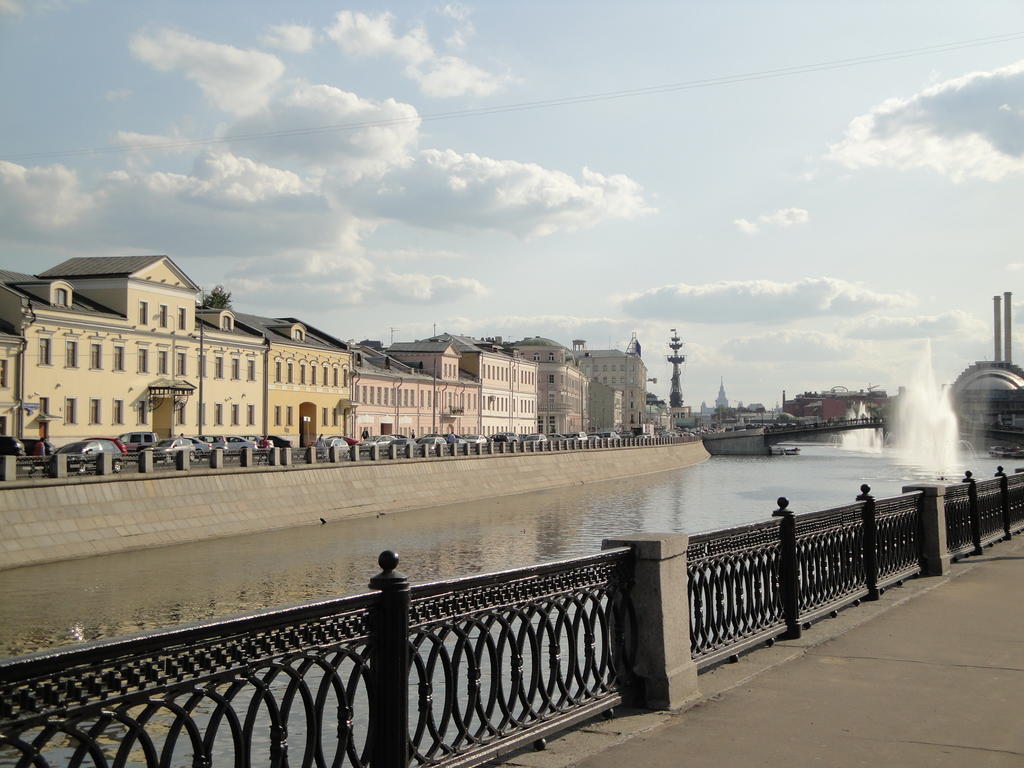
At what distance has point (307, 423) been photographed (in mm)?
64812

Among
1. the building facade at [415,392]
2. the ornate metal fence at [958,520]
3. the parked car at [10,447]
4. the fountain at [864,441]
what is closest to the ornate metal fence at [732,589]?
the ornate metal fence at [958,520]

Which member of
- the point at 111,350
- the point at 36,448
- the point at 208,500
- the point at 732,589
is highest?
the point at 111,350

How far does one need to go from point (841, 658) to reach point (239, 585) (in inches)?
664

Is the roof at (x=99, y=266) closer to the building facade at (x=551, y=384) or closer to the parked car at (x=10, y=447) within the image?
the parked car at (x=10, y=447)

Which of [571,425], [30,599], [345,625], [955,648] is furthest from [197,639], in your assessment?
[571,425]

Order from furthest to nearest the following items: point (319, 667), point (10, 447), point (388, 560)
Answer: point (10, 447) < point (319, 667) < point (388, 560)

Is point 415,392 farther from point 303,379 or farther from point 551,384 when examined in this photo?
point 551,384

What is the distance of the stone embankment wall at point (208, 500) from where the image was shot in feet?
85.3

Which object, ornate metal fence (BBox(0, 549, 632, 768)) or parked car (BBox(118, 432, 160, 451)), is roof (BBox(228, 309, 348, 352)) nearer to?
parked car (BBox(118, 432, 160, 451))

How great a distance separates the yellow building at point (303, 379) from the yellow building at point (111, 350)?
11.4ft

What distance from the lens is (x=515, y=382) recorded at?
109688 millimetres

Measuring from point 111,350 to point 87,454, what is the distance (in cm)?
1856

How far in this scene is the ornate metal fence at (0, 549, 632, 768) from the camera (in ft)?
11.2

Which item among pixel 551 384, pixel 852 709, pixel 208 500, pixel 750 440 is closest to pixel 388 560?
pixel 852 709
